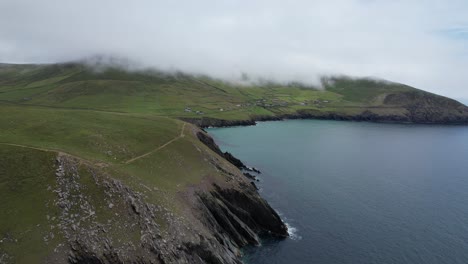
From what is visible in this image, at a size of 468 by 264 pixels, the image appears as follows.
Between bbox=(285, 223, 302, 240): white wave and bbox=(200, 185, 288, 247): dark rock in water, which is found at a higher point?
bbox=(200, 185, 288, 247): dark rock in water

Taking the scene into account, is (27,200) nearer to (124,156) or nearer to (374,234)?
(124,156)

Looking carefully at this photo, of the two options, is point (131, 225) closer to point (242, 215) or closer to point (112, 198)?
point (112, 198)

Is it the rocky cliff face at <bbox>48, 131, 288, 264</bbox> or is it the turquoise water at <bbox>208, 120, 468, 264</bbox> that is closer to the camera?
the rocky cliff face at <bbox>48, 131, 288, 264</bbox>

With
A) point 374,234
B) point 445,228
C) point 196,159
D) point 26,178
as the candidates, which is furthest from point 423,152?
point 26,178

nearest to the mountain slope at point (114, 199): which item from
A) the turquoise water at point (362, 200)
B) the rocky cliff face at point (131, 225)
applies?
the rocky cliff face at point (131, 225)

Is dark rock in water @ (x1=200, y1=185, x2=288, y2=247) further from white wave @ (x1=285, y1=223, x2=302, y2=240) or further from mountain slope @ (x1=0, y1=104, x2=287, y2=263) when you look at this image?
white wave @ (x1=285, y1=223, x2=302, y2=240)

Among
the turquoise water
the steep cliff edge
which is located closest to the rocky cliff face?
the steep cliff edge
